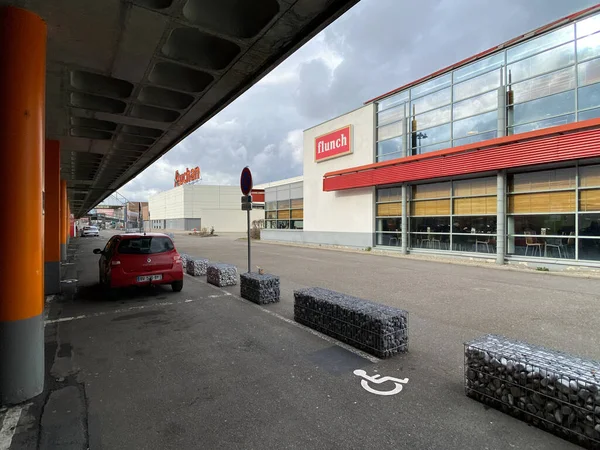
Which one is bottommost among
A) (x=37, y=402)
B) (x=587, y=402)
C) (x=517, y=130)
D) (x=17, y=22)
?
(x=37, y=402)

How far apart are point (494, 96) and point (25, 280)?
17.5 meters

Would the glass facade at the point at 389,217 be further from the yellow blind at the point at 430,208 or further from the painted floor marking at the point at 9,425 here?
the painted floor marking at the point at 9,425

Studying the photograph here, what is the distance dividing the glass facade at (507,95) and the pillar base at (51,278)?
54.9 ft

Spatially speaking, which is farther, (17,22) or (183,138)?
(183,138)

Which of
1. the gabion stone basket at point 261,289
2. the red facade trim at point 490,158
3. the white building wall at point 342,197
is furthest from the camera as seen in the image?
the white building wall at point 342,197

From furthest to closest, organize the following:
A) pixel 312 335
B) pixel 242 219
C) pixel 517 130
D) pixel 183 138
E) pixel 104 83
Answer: pixel 242 219, pixel 517 130, pixel 183 138, pixel 104 83, pixel 312 335

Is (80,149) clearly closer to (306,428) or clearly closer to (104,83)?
(104,83)

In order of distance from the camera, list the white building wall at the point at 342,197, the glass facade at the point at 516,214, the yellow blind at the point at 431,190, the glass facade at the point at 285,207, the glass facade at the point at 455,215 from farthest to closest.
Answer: the glass facade at the point at 285,207, the white building wall at the point at 342,197, the yellow blind at the point at 431,190, the glass facade at the point at 455,215, the glass facade at the point at 516,214

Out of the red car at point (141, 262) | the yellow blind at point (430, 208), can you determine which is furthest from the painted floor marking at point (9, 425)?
the yellow blind at point (430, 208)

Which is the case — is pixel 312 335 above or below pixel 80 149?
below

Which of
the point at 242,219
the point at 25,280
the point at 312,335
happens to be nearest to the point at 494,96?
the point at 312,335

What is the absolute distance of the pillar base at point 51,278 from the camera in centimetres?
884

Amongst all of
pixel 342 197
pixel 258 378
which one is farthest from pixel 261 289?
pixel 342 197

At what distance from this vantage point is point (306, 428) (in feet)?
9.36
